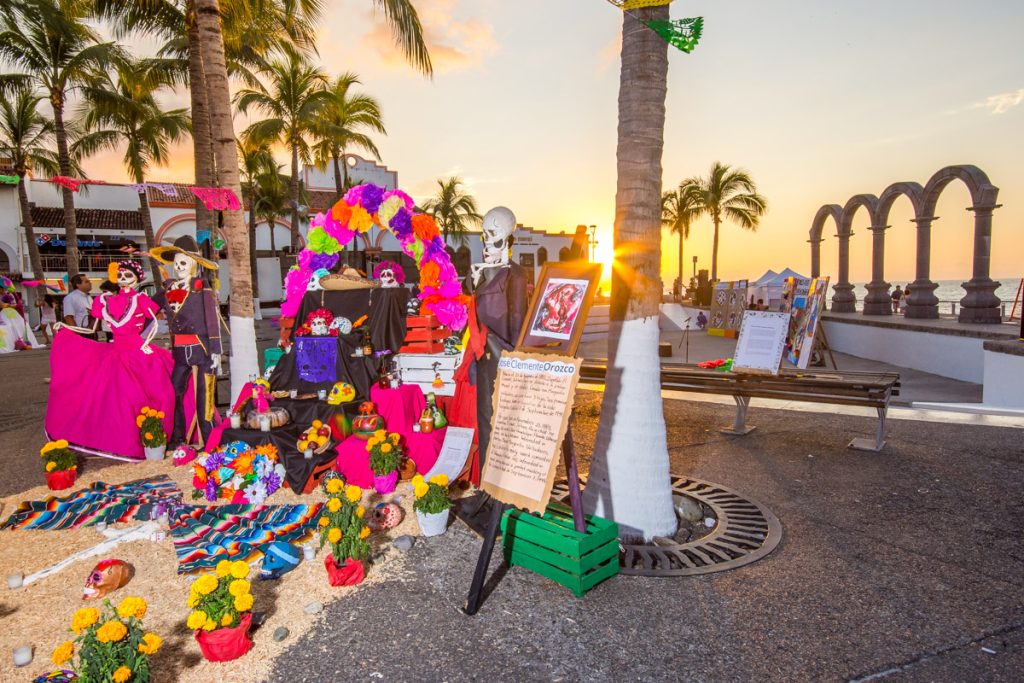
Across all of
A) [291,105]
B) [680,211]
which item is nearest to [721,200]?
[680,211]

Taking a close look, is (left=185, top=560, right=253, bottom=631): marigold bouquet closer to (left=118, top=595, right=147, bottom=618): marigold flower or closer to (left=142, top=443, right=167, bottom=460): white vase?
(left=118, top=595, right=147, bottom=618): marigold flower

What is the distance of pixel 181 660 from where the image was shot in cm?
311

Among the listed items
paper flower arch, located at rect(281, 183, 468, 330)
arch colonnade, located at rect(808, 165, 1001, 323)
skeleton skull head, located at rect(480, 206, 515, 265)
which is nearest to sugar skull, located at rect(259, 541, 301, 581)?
skeleton skull head, located at rect(480, 206, 515, 265)

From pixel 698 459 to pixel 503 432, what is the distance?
339 cm

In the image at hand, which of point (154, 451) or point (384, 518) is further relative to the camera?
point (154, 451)

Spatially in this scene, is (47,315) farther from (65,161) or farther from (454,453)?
(454,453)

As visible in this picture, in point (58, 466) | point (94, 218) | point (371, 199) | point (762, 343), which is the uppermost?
point (94, 218)

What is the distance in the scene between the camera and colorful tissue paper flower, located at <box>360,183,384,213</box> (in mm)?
7625

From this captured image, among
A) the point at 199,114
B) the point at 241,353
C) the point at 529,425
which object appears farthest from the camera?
the point at 199,114

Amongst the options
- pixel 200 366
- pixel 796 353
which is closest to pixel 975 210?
pixel 796 353

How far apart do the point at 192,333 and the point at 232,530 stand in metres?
2.89

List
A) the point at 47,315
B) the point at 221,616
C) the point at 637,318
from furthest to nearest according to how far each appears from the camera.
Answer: the point at 47,315
the point at 637,318
the point at 221,616

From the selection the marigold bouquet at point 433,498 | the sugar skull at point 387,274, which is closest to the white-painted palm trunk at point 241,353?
the sugar skull at point 387,274

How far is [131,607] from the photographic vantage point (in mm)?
2850
